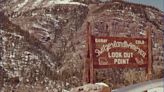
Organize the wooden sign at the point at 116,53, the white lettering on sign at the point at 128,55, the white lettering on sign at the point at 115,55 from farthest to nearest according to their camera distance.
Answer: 1. the white lettering on sign at the point at 128,55
2. the white lettering on sign at the point at 115,55
3. the wooden sign at the point at 116,53

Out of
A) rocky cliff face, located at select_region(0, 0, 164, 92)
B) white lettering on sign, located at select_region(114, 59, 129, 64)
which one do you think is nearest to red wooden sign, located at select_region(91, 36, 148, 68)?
white lettering on sign, located at select_region(114, 59, 129, 64)

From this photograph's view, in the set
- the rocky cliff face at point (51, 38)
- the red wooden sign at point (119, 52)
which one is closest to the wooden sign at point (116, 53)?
the red wooden sign at point (119, 52)

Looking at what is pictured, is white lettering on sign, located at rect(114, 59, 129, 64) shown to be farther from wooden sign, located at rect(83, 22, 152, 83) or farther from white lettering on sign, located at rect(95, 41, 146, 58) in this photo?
white lettering on sign, located at rect(95, 41, 146, 58)

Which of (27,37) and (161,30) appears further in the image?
(161,30)

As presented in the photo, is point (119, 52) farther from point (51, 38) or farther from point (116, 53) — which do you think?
point (51, 38)

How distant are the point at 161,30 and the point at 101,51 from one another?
1.66 m

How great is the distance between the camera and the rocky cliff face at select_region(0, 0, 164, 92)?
623cm

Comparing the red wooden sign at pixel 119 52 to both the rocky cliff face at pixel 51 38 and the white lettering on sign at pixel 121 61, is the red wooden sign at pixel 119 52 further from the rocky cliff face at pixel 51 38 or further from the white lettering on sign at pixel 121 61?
the rocky cliff face at pixel 51 38

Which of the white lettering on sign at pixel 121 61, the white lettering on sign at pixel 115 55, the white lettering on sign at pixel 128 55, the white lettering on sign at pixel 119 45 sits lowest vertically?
the white lettering on sign at pixel 121 61

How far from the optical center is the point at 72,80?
6.48m

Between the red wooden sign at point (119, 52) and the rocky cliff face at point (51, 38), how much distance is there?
9.8 inches

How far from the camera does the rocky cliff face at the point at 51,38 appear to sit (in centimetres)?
Answer: 623

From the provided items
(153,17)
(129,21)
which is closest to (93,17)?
(129,21)

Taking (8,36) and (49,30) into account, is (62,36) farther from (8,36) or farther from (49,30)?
(8,36)
